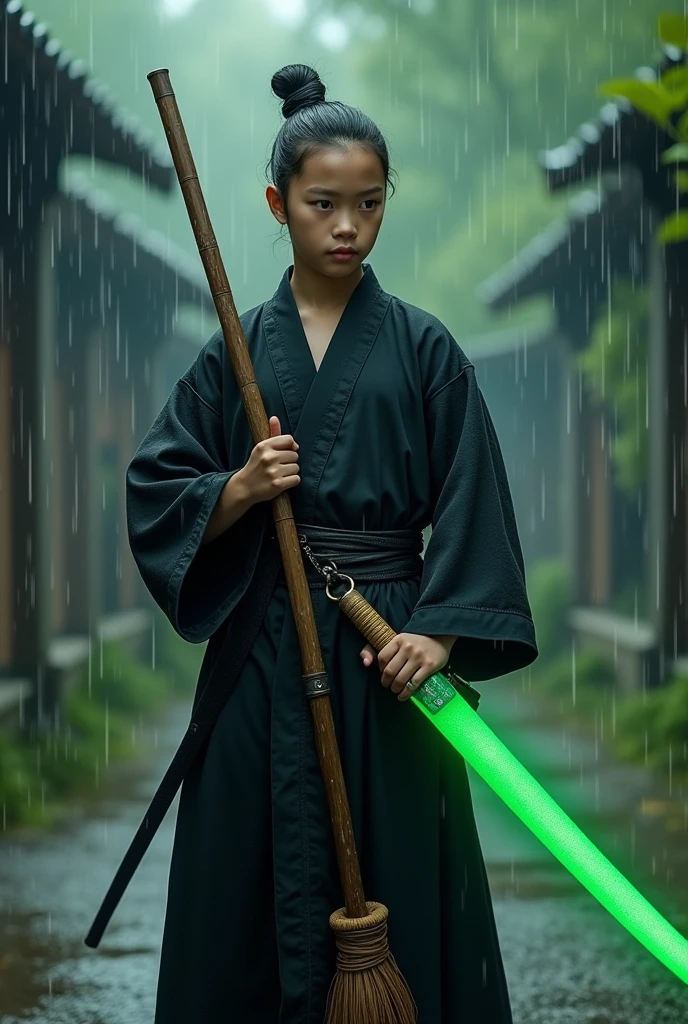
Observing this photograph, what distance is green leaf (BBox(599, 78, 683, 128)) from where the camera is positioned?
125 inches

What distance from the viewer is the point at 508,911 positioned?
156 inches

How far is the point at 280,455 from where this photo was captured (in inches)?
72.1

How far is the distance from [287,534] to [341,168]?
21.3 inches

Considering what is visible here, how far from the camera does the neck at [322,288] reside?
2006 millimetres

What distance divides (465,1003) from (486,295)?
340 inches

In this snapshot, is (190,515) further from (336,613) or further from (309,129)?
(309,129)

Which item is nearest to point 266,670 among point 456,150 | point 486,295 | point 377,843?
point 377,843

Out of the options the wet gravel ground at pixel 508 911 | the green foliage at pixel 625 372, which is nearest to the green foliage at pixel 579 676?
the green foliage at pixel 625 372

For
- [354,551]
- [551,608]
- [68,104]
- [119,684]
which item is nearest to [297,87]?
[354,551]

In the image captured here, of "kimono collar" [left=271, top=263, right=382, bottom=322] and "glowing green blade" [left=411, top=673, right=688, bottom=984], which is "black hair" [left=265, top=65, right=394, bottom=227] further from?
"glowing green blade" [left=411, top=673, right=688, bottom=984]

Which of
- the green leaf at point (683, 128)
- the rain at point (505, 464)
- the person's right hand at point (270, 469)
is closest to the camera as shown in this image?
the person's right hand at point (270, 469)

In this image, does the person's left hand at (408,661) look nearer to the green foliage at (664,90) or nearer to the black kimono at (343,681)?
the black kimono at (343,681)

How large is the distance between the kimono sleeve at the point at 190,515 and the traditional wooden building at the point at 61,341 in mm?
2931

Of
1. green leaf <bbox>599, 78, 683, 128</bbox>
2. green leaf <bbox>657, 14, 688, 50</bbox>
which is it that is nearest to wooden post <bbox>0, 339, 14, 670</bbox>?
green leaf <bbox>599, 78, 683, 128</bbox>
